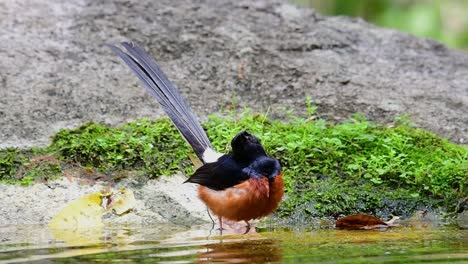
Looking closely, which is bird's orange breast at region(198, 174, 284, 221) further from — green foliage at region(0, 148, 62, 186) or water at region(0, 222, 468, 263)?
green foliage at region(0, 148, 62, 186)

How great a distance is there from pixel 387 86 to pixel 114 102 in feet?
7.08

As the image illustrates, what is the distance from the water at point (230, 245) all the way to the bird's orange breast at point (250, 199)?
0.13 metres

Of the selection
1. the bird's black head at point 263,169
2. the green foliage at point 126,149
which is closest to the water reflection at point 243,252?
A: the bird's black head at point 263,169

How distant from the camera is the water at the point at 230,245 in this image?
3.37 metres

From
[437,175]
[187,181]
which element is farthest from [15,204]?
[437,175]

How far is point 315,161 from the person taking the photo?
5.32 meters

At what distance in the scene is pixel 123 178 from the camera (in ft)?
16.8

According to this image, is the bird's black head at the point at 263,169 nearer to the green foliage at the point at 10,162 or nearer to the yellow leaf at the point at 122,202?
the yellow leaf at the point at 122,202

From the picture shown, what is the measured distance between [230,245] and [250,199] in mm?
635

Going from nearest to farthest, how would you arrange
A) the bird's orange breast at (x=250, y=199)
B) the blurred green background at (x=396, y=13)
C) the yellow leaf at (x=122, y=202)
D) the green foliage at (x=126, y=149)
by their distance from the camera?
the bird's orange breast at (x=250, y=199), the yellow leaf at (x=122, y=202), the green foliage at (x=126, y=149), the blurred green background at (x=396, y=13)

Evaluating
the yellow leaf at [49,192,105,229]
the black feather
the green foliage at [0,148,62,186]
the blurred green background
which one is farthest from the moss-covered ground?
the blurred green background

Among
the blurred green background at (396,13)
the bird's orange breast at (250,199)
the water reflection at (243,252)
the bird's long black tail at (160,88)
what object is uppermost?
the blurred green background at (396,13)

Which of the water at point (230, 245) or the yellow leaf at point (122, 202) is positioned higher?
the yellow leaf at point (122, 202)

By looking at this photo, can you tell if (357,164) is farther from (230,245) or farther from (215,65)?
(215,65)
